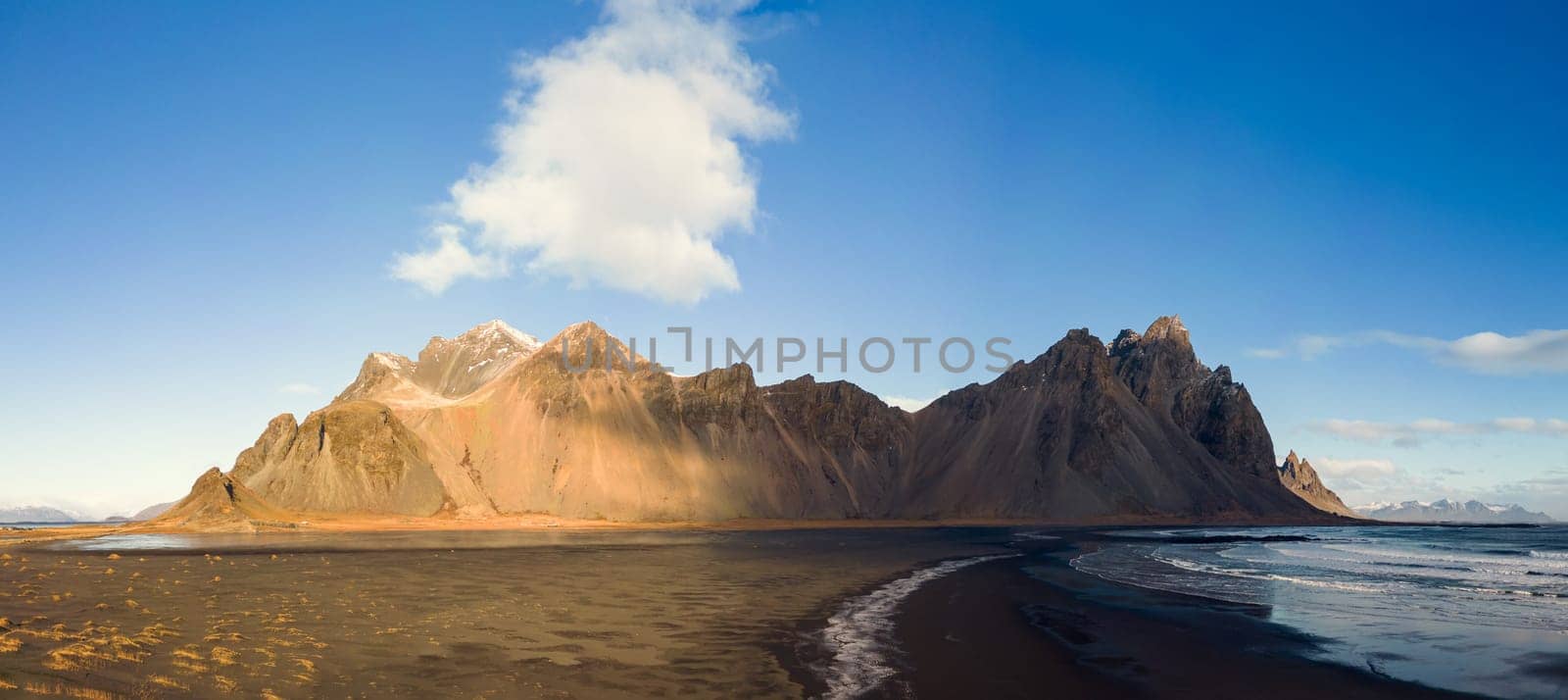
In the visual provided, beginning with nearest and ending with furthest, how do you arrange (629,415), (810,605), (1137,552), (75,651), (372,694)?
(372,694)
(75,651)
(810,605)
(1137,552)
(629,415)

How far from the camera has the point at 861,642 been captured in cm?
2134

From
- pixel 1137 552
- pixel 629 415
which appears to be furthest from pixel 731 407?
pixel 1137 552

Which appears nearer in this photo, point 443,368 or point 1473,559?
point 1473,559

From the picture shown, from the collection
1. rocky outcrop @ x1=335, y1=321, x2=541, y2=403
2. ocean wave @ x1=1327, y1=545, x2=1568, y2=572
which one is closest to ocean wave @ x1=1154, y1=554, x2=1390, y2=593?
ocean wave @ x1=1327, y1=545, x2=1568, y2=572

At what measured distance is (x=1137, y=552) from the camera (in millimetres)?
64812

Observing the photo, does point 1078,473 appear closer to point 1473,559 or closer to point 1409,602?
point 1473,559

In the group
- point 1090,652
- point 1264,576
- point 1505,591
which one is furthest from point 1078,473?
point 1090,652

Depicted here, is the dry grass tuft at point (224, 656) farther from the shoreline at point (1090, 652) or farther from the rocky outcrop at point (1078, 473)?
the rocky outcrop at point (1078, 473)

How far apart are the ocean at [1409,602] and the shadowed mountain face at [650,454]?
98667 mm

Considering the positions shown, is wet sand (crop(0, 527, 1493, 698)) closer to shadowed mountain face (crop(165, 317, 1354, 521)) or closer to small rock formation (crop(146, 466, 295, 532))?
small rock formation (crop(146, 466, 295, 532))

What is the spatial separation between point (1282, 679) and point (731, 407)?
161m

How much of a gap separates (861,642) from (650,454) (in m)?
138

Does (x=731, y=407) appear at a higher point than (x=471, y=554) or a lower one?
higher

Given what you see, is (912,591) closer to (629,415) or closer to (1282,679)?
(1282,679)
